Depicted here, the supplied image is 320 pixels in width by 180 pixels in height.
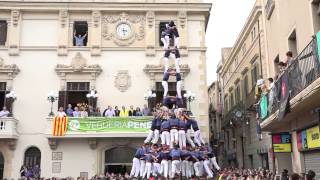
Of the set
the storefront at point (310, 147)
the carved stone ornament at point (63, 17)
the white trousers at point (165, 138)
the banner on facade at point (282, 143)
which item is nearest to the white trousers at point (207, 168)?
the white trousers at point (165, 138)

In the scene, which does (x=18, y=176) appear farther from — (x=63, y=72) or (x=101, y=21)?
(x=101, y=21)

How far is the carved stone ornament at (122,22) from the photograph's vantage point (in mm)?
28719

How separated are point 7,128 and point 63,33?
7268mm

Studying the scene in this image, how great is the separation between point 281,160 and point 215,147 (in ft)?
93.3

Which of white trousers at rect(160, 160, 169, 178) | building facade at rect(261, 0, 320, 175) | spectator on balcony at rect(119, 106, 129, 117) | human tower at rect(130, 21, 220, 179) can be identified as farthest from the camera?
spectator on balcony at rect(119, 106, 129, 117)

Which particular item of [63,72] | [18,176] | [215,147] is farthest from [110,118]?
[215,147]

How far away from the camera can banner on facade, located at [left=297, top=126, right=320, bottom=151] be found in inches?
529

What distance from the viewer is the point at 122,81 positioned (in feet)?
92.3

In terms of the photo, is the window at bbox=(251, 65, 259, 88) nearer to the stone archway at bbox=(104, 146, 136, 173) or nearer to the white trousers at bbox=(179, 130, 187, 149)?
the stone archway at bbox=(104, 146, 136, 173)

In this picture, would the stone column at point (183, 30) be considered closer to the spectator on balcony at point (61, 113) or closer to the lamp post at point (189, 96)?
the lamp post at point (189, 96)

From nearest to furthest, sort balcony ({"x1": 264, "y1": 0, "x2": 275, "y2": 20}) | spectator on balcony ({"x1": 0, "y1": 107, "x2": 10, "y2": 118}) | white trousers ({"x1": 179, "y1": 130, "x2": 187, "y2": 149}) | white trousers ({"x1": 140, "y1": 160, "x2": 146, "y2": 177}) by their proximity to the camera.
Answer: white trousers ({"x1": 179, "y1": 130, "x2": 187, "y2": 149}) < white trousers ({"x1": 140, "y1": 160, "x2": 146, "y2": 177}) < balcony ({"x1": 264, "y1": 0, "x2": 275, "y2": 20}) < spectator on balcony ({"x1": 0, "y1": 107, "x2": 10, "y2": 118})

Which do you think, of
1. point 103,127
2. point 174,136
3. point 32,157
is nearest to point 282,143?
point 174,136

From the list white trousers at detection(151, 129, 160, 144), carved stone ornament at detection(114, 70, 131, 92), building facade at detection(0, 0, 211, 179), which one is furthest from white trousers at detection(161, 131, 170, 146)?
carved stone ornament at detection(114, 70, 131, 92)

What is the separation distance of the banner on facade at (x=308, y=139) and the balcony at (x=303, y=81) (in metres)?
0.73
